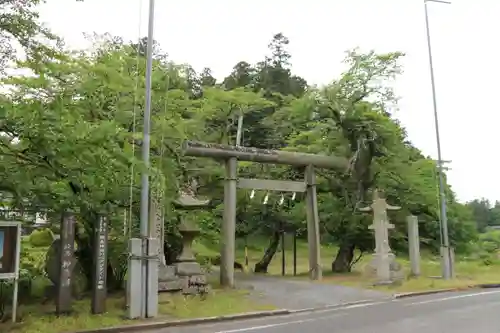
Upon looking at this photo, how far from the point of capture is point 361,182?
2239cm

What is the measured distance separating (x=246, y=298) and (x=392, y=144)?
11198 mm

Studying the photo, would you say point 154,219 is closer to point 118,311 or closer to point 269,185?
point 118,311

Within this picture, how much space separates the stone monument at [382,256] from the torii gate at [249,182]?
2.24 metres

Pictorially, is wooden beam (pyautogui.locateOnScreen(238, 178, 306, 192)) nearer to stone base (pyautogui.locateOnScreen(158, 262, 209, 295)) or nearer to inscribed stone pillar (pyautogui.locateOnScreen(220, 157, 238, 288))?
inscribed stone pillar (pyautogui.locateOnScreen(220, 157, 238, 288))

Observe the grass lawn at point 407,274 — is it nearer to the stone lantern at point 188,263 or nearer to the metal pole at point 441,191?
the metal pole at point 441,191

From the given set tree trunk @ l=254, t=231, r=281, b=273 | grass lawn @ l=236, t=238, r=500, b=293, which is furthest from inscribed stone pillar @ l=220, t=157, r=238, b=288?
tree trunk @ l=254, t=231, r=281, b=273

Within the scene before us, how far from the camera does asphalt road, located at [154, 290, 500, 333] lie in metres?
9.06

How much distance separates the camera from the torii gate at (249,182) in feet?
53.4

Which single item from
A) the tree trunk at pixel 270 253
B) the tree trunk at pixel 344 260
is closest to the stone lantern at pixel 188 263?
the tree trunk at pixel 344 260

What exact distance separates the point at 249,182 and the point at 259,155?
42.5 inches

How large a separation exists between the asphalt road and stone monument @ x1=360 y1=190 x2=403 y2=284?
4.31 metres

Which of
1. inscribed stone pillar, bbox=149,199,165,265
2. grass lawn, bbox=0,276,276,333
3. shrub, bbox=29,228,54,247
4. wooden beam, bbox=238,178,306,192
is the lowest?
grass lawn, bbox=0,276,276,333

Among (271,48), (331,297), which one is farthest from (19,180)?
(271,48)

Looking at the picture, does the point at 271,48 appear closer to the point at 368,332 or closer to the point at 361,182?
the point at 361,182
